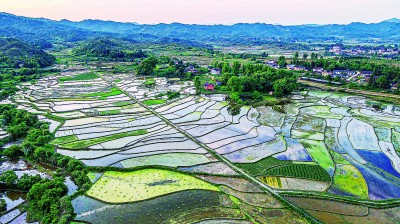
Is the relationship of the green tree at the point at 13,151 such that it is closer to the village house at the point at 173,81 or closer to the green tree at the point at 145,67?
the village house at the point at 173,81

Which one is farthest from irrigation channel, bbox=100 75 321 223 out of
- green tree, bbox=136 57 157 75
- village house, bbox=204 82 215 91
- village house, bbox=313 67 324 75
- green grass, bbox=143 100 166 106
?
village house, bbox=313 67 324 75

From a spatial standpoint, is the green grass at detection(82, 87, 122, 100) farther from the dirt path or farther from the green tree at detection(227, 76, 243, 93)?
the dirt path

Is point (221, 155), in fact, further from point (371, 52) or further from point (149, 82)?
point (371, 52)

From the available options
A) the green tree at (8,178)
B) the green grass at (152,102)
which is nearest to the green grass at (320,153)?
the green grass at (152,102)

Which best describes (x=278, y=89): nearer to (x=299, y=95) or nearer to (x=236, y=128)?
(x=299, y=95)

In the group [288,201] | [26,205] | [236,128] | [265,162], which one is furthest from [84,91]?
[288,201]

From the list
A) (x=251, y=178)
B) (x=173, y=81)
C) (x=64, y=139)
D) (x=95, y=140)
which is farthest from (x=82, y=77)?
(x=251, y=178)
